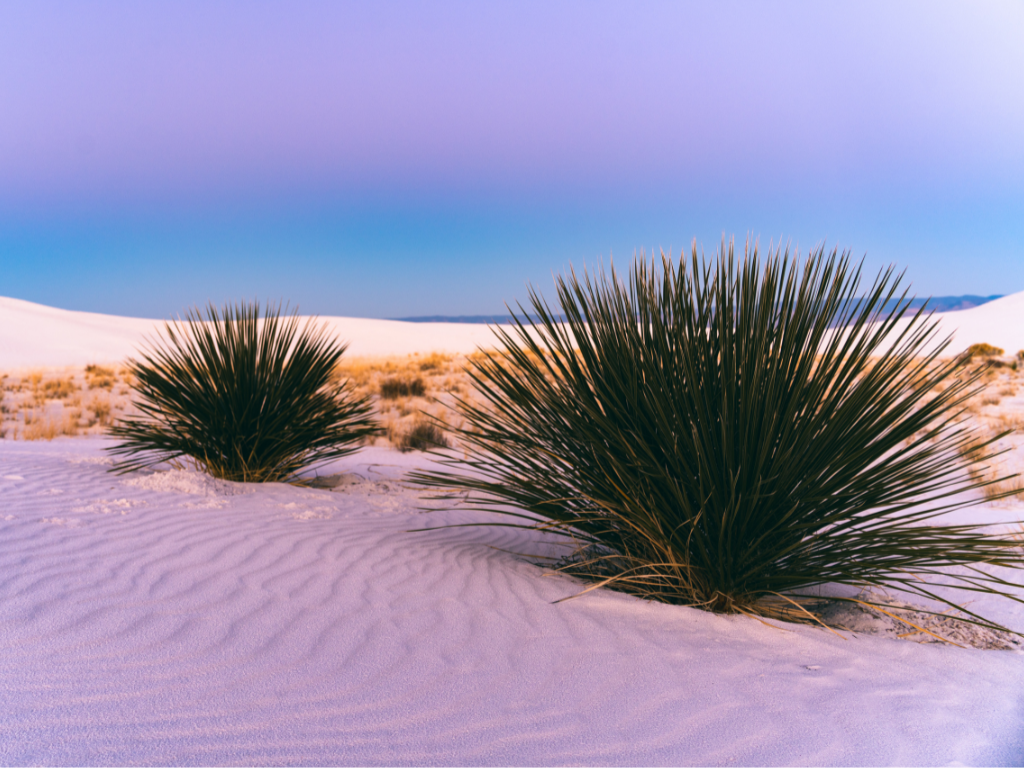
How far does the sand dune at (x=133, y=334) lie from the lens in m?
36.0

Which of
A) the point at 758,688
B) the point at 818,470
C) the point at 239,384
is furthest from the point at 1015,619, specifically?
the point at 239,384

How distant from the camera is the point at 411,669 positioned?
221 cm

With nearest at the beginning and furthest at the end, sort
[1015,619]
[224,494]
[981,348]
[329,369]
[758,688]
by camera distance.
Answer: [758,688] → [1015,619] → [224,494] → [329,369] → [981,348]

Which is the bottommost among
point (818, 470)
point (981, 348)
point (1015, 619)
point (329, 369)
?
point (1015, 619)

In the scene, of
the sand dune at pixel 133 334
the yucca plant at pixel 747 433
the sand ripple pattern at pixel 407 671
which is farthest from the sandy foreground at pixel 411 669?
the sand dune at pixel 133 334

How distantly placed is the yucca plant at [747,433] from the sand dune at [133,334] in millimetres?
20995

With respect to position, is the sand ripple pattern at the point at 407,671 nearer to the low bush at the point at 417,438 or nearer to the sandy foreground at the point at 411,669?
the sandy foreground at the point at 411,669

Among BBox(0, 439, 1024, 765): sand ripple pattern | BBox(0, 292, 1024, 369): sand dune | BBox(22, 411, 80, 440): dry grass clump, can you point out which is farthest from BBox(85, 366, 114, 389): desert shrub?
BBox(0, 439, 1024, 765): sand ripple pattern

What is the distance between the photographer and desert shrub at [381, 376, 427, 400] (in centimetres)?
1533

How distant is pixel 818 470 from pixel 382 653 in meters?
2.00

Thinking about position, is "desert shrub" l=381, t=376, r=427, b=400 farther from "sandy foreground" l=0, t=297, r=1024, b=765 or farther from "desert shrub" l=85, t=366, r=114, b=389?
"sandy foreground" l=0, t=297, r=1024, b=765

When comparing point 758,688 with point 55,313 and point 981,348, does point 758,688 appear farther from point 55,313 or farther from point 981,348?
point 55,313

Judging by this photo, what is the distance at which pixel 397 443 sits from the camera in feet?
32.8

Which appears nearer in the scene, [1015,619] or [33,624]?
[33,624]
